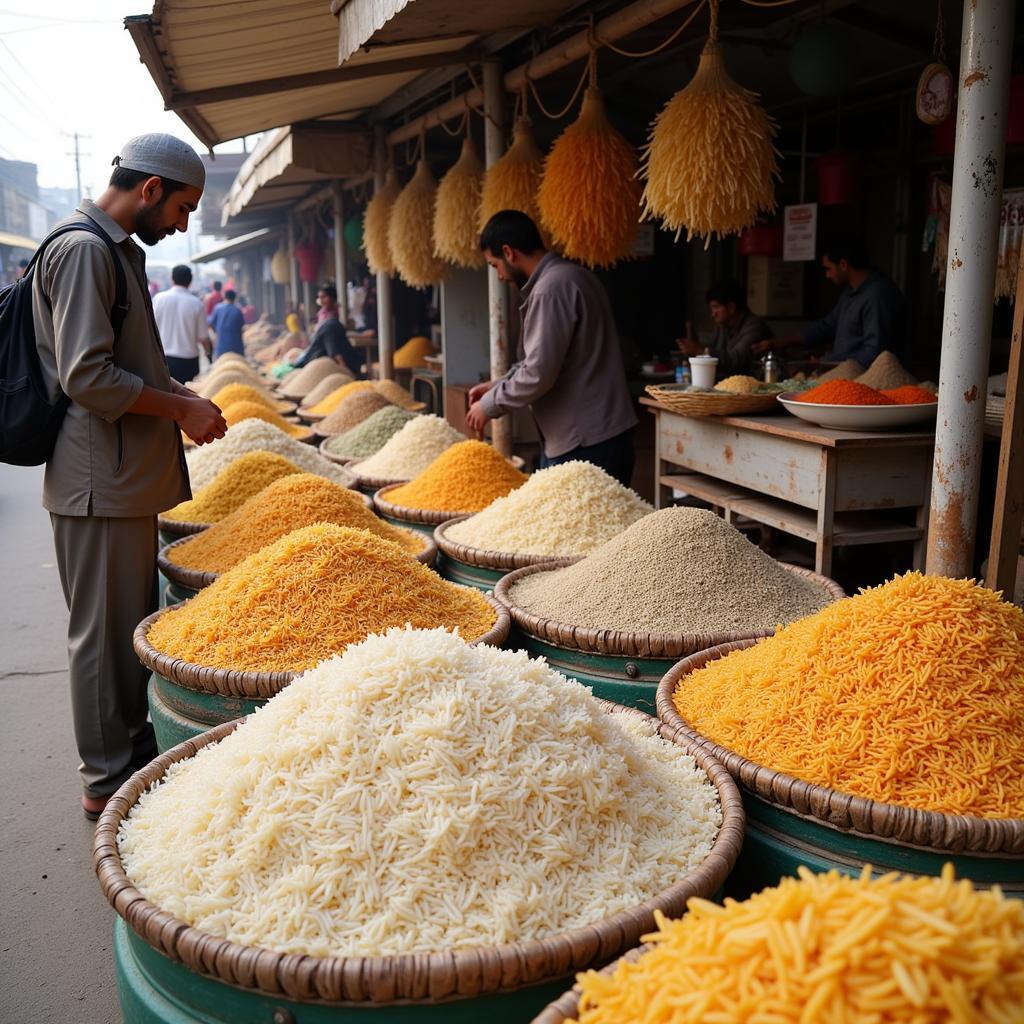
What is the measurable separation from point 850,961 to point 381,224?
18.8ft

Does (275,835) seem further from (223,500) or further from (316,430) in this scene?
(316,430)

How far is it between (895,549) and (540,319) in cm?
151

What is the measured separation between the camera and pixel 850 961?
69 centimetres

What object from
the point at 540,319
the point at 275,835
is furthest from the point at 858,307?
the point at 275,835

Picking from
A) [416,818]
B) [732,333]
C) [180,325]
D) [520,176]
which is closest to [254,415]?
[520,176]

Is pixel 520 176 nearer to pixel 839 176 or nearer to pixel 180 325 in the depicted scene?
pixel 839 176

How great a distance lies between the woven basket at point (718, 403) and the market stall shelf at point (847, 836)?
1.94 meters

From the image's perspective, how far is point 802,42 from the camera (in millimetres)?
3818

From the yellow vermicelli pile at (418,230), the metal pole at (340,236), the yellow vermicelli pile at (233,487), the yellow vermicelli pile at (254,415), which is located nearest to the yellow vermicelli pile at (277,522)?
the yellow vermicelli pile at (233,487)

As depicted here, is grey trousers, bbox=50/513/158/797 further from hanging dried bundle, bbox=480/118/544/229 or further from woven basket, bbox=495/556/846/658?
hanging dried bundle, bbox=480/118/544/229

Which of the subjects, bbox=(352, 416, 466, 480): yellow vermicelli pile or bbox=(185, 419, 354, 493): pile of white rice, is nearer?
bbox=(185, 419, 354, 493): pile of white rice

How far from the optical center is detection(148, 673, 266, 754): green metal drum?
1700 mm

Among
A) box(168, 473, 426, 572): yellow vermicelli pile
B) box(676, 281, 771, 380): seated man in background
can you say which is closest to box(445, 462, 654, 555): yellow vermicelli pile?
box(168, 473, 426, 572): yellow vermicelli pile

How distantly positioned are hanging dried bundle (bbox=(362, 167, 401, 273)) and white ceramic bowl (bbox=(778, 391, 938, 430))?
3538 mm
